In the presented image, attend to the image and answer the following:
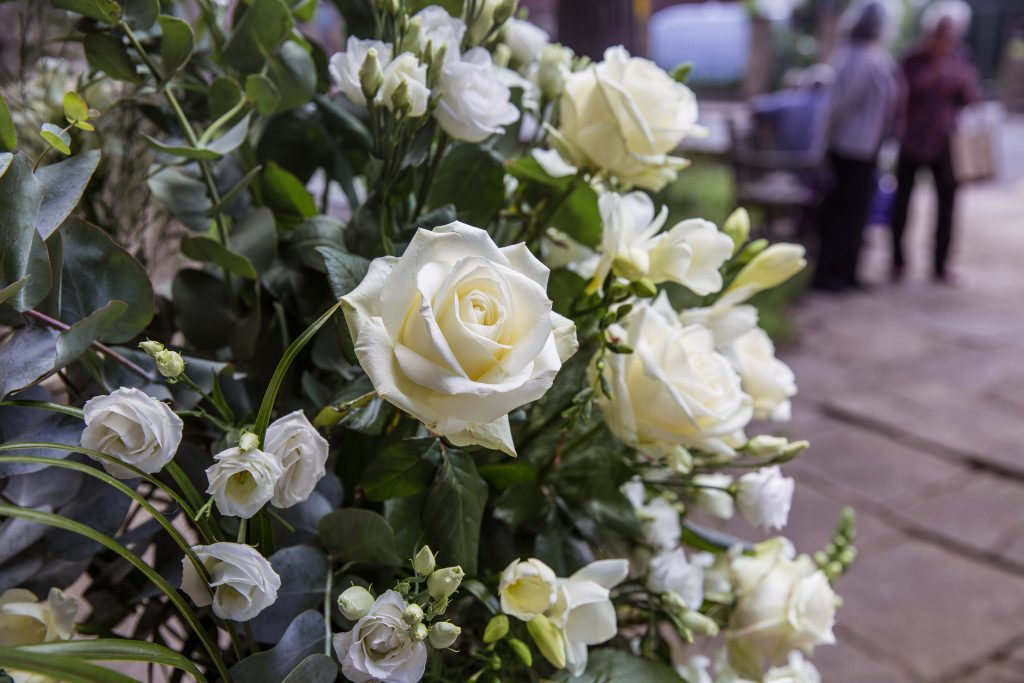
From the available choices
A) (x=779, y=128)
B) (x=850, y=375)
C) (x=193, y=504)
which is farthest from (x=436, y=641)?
(x=779, y=128)

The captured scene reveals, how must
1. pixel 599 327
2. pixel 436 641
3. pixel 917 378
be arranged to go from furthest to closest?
pixel 917 378 → pixel 599 327 → pixel 436 641

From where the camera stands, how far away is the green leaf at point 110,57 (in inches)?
22.0

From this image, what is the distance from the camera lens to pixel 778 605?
2.03ft

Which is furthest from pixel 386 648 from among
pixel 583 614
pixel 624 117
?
pixel 624 117

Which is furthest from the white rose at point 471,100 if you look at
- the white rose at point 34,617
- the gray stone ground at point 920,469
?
the gray stone ground at point 920,469

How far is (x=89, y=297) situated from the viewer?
0.50m

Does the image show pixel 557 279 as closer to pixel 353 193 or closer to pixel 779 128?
pixel 353 193

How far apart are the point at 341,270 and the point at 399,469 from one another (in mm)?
104

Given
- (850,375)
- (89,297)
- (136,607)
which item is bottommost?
(850,375)

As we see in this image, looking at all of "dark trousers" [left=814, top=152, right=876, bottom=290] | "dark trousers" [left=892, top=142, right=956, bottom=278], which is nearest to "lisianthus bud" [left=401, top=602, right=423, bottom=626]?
"dark trousers" [left=814, top=152, right=876, bottom=290]

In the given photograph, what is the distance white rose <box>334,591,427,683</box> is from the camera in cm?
42

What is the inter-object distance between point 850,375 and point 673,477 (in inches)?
136

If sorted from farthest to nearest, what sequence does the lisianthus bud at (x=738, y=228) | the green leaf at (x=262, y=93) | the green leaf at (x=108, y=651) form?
1. the lisianthus bud at (x=738, y=228)
2. the green leaf at (x=262, y=93)
3. the green leaf at (x=108, y=651)

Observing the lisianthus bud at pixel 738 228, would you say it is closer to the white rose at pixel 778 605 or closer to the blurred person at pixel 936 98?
the white rose at pixel 778 605
